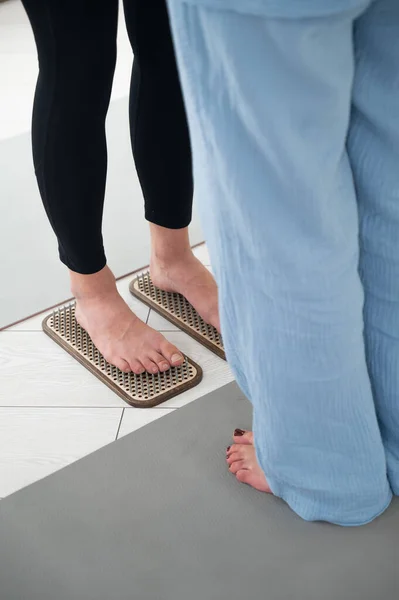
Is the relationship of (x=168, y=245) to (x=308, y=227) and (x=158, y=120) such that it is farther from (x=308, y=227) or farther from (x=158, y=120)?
(x=308, y=227)

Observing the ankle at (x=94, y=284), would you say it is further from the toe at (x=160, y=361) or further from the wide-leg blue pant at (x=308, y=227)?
the wide-leg blue pant at (x=308, y=227)

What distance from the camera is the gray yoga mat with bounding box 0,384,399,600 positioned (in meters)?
1.01

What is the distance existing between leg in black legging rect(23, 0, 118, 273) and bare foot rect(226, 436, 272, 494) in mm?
387

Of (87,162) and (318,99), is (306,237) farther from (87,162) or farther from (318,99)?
(87,162)

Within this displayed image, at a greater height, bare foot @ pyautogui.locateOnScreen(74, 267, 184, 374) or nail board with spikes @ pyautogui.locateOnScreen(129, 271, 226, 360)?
bare foot @ pyautogui.locateOnScreen(74, 267, 184, 374)

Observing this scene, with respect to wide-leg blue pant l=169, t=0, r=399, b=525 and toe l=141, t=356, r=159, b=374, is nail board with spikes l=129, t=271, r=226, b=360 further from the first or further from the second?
wide-leg blue pant l=169, t=0, r=399, b=525

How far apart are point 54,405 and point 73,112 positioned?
44 cm

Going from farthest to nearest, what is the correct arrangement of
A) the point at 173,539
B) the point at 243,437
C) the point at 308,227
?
the point at 243,437
the point at 173,539
the point at 308,227

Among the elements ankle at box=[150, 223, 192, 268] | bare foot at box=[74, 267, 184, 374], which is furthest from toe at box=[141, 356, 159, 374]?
ankle at box=[150, 223, 192, 268]

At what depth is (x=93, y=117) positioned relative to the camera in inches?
49.2

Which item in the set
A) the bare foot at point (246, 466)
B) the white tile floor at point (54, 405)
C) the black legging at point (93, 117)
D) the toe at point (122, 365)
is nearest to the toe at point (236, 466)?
the bare foot at point (246, 466)

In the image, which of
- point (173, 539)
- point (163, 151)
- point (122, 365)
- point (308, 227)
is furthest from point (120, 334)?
point (308, 227)

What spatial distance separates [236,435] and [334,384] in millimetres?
287

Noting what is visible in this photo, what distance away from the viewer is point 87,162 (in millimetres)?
1270
